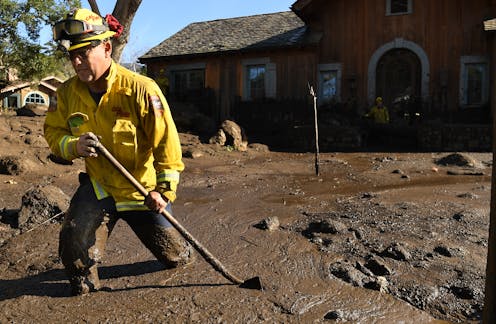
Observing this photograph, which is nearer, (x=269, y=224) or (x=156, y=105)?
(x=156, y=105)

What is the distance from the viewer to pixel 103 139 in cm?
326

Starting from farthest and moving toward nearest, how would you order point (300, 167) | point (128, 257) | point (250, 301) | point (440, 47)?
point (440, 47) < point (300, 167) < point (128, 257) < point (250, 301)

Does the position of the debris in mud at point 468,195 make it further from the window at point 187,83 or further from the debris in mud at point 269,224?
the window at point 187,83

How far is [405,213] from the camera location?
5527 mm

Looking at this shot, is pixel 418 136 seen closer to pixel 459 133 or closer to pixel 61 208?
pixel 459 133

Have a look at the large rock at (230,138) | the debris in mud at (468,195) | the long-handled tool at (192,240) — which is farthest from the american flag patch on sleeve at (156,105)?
the large rock at (230,138)

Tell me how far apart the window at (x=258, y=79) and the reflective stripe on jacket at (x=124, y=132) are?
1470 cm

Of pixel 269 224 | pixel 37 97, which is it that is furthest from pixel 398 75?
pixel 37 97

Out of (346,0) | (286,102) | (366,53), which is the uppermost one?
(346,0)

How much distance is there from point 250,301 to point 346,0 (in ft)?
51.1

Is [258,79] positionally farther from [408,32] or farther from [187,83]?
[408,32]

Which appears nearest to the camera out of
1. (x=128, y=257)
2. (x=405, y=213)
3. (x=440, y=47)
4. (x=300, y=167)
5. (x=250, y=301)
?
(x=250, y=301)

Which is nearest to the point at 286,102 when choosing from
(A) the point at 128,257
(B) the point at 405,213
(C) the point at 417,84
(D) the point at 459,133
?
(C) the point at 417,84

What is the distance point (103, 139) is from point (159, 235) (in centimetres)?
82
